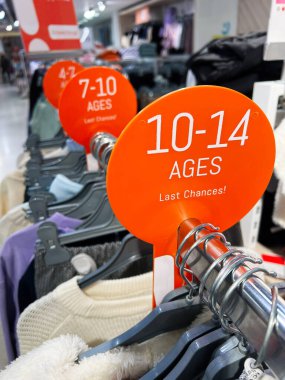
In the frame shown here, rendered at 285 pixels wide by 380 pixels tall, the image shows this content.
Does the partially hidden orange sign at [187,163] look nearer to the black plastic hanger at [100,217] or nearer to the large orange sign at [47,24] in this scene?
the black plastic hanger at [100,217]

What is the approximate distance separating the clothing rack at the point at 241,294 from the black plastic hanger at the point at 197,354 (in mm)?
61

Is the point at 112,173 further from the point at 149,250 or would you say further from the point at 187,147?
the point at 149,250

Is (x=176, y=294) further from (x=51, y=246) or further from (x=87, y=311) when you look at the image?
(x=51, y=246)

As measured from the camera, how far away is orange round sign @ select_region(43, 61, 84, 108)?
1.29 m

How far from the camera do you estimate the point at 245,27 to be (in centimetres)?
413

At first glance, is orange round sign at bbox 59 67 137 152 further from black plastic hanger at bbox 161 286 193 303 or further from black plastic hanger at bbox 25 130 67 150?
black plastic hanger at bbox 25 130 67 150

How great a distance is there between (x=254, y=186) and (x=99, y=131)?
523mm

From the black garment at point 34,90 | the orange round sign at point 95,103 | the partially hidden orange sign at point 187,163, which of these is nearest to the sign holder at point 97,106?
the orange round sign at point 95,103

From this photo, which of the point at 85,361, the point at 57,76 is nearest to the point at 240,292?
the point at 85,361

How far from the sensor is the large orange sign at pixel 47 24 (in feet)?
4.36

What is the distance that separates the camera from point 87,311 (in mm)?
524

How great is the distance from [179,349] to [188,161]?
210 mm

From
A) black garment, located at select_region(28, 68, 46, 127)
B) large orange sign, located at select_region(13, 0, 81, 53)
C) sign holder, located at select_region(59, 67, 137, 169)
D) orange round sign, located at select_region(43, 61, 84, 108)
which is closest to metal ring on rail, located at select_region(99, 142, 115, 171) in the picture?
sign holder, located at select_region(59, 67, 137, 169)

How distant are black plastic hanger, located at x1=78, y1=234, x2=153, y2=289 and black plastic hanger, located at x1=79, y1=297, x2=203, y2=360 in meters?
0.16
